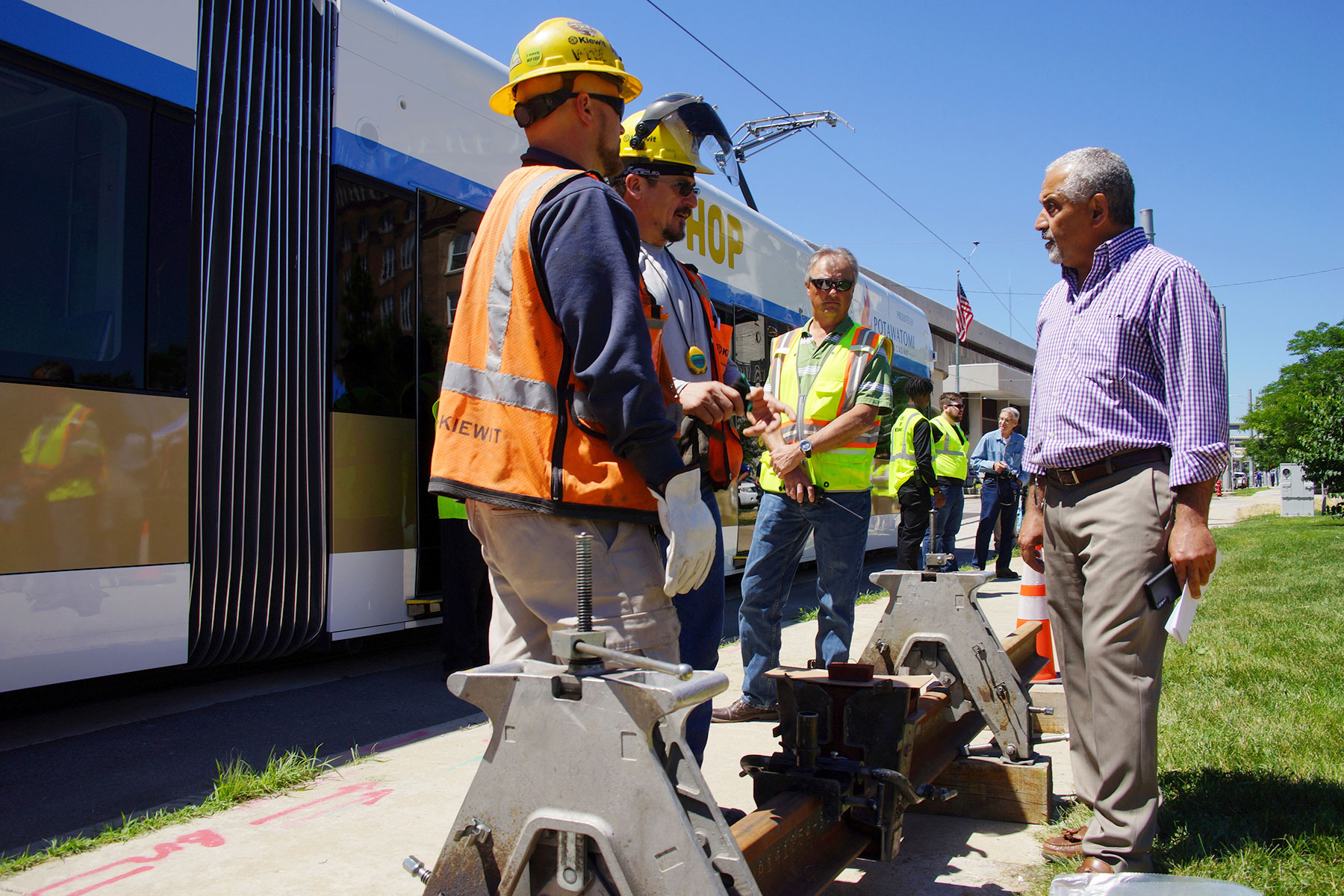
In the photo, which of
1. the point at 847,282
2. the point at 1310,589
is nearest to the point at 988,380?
the point at 1310,589

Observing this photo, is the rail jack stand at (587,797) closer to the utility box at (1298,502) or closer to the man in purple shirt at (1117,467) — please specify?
the man in purple shirt at (1117,467)

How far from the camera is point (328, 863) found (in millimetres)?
2691

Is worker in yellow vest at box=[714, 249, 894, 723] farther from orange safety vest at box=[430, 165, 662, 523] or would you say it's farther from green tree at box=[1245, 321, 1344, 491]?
green tree at box=[1245, 321, 1344, 491]

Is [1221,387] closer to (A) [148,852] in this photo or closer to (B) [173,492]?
(A) [148,852]

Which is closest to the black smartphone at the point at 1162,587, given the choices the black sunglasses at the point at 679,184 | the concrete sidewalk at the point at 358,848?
the concrete sidewalk at the point at 358,848

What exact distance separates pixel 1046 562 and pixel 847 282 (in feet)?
6.17

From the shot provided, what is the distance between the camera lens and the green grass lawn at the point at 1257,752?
8.20ft

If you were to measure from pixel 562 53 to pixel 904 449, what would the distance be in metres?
6.57

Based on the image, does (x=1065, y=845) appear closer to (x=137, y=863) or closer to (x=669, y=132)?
(x=669, y=132)

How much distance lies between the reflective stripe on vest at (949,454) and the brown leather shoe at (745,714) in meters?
5.68

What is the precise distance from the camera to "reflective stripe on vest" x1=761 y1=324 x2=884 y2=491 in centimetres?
411

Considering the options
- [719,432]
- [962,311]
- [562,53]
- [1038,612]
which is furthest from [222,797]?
[962,311]

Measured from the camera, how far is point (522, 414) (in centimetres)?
185

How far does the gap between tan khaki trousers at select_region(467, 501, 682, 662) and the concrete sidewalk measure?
924 mm
